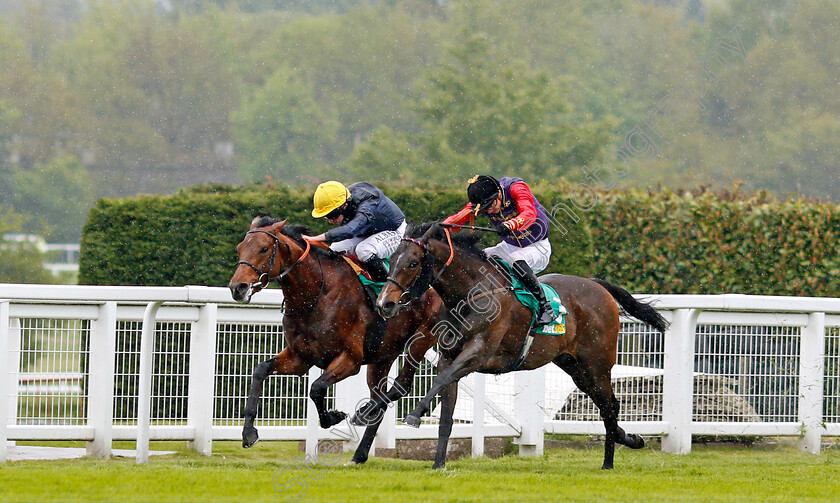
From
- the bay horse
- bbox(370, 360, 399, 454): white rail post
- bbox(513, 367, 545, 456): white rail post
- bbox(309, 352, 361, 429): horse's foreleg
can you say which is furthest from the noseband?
bbox(513, 367, 545, 456): white rail post

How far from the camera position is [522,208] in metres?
6.82

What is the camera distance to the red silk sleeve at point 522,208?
22.1ft

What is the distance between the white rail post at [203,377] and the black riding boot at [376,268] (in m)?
1.04

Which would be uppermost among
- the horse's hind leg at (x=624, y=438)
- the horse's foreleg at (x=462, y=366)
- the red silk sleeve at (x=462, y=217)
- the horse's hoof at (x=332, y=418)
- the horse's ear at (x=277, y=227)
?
the red silk sleeve at (x=462, y=217)

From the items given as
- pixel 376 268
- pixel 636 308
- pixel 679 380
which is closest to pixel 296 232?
pixel 376 268

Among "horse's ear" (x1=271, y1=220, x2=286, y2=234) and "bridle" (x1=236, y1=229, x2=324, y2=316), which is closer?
"bridle" (x1=236, y1=229, x2=324, y2=316)

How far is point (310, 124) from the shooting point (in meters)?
37.8

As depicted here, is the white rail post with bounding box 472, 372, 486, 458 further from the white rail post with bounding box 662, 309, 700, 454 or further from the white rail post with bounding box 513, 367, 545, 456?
the white rail post with bounding box 662, 309, 700, 454

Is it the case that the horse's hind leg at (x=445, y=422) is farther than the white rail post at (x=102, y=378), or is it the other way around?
the white rail post at (x=102, y=378)

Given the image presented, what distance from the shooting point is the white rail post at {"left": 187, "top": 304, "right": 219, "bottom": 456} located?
7.11m

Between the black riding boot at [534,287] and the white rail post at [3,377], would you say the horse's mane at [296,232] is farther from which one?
the white rail post at [3,377]

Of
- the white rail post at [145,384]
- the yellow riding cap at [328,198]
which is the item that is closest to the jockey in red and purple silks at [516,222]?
the yellow riding cap at [328,198]

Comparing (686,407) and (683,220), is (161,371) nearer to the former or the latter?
(686,407)

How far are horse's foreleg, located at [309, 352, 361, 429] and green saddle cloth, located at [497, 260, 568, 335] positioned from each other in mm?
1045
